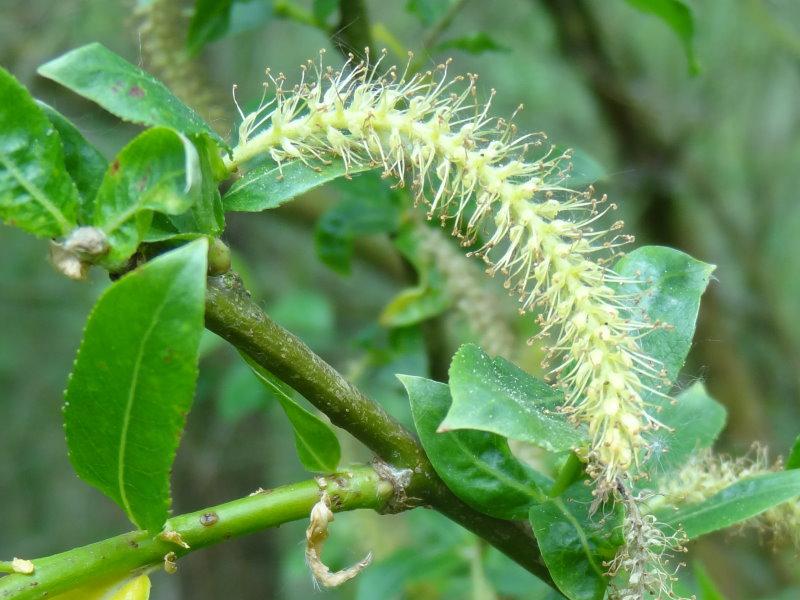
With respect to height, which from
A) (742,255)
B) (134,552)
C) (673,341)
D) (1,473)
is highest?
(673,341)

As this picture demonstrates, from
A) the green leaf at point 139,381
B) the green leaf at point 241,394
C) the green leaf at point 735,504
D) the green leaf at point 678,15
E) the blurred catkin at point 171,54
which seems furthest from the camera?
the green leaf at point 241,394

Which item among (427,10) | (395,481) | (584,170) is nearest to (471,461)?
(395,481)

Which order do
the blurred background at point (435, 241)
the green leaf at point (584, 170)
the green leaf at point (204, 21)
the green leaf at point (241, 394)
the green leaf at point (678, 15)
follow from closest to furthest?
the green leaf at point (584, 170) < the green leaf at point (678, 15) < the green leaf at point (204, 21) < the blurred background at point (435, 241) < the green leaf at point (241, 394)

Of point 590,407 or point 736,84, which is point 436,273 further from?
point 736,84

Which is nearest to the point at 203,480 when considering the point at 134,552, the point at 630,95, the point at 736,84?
the point at 630,95

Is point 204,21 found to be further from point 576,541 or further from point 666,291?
point 576,541

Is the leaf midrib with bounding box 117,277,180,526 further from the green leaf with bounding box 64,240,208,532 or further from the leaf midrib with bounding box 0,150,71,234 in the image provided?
the leaf midrib with bounding box 0,150,71,234

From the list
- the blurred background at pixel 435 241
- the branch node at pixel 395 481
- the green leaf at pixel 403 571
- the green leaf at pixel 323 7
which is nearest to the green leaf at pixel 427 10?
the blurred background at pixel 435 241

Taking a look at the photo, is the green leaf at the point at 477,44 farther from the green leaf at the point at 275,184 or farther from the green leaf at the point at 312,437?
the green leaf at the point at 312,437
